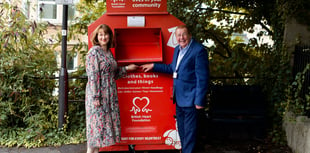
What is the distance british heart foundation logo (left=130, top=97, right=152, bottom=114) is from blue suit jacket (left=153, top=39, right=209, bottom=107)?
1.51 ft

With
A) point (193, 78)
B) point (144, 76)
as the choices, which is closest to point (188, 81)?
point (193, 78)

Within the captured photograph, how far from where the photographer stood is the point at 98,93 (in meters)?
3.33

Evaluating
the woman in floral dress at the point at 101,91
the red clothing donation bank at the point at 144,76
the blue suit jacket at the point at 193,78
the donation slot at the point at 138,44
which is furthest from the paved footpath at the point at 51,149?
the blue suit jacket at the point at 193,78

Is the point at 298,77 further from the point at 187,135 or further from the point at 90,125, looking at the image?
the point at 90,125

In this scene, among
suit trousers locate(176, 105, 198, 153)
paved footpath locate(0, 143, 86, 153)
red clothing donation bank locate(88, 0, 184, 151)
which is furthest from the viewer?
paved footpath locate(0, 143, 86, 153)

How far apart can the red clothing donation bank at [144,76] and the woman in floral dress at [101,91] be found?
24cm

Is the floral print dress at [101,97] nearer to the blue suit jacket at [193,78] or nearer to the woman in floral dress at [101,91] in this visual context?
the woman in floral dress at [101,91]

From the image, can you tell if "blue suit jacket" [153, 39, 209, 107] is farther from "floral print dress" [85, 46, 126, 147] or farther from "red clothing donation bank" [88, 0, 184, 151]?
"floral print dress" [85, 46, 126, 147]

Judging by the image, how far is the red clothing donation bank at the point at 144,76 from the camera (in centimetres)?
366

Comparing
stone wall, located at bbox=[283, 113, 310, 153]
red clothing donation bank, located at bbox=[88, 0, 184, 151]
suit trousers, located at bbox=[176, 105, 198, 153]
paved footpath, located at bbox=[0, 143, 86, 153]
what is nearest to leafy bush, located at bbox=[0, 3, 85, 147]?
paved footpath, located at bbox=[0, 143, 86, 153]

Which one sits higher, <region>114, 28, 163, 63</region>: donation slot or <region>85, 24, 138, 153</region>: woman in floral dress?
<region>114, 28, 163, 63</region>: donation slot

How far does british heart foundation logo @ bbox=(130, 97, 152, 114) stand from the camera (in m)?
3.79

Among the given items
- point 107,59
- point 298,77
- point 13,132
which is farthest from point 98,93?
point 298,77

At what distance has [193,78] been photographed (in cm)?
335
